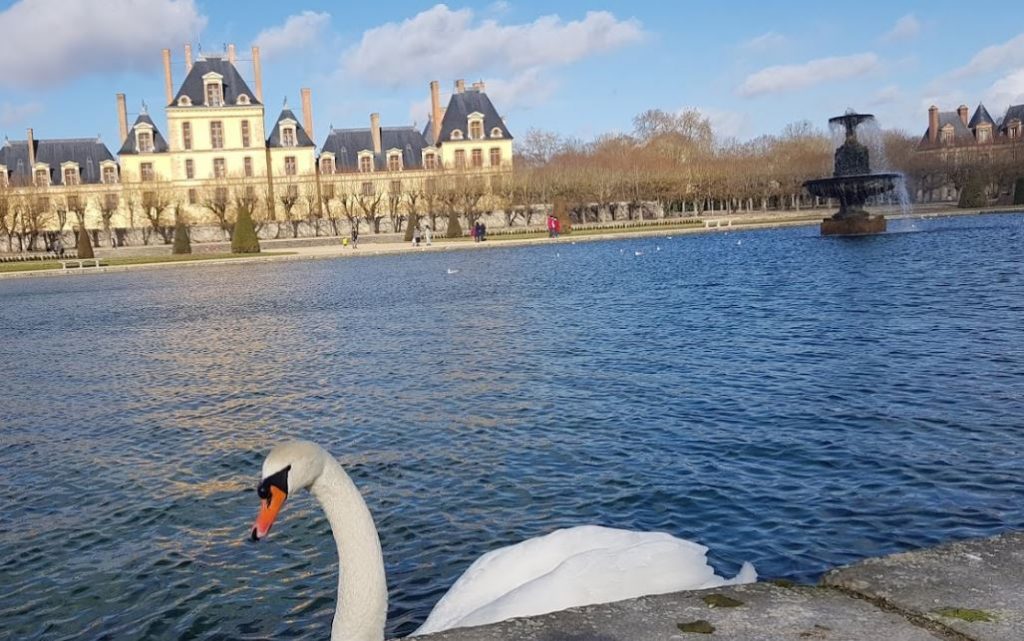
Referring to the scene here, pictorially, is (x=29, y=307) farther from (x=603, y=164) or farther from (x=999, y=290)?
(x=603, y=164)

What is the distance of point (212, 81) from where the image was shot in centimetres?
6694

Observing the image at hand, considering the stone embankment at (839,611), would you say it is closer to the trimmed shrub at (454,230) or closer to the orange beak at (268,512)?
the orange beak at (268,512)

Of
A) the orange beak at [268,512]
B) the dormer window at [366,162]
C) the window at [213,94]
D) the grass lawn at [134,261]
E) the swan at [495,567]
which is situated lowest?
the swan at [495,567]

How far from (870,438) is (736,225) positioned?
44669 mm

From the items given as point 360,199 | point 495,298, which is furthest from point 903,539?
point 360,199

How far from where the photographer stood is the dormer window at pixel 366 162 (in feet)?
228

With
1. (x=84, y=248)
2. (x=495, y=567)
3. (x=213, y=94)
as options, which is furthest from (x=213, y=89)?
(x=495, y=567)

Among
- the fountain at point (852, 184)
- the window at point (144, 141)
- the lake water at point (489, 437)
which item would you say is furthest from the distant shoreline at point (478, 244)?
the lake water at point (489, 437)

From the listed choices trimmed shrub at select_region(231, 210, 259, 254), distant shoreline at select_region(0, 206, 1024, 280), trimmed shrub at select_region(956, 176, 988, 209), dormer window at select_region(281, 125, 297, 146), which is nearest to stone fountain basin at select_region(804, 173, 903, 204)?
distant shoreline at select_region(0, 206, 1024, 280)

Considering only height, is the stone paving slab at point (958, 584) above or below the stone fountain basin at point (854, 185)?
below

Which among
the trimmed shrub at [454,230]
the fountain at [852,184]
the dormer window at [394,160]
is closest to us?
the fountain at [852,184]

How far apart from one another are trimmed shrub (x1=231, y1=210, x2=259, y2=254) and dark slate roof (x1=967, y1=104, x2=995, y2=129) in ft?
220

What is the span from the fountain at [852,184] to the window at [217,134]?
47010 mm

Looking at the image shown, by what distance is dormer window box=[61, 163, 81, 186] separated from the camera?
215 feet
